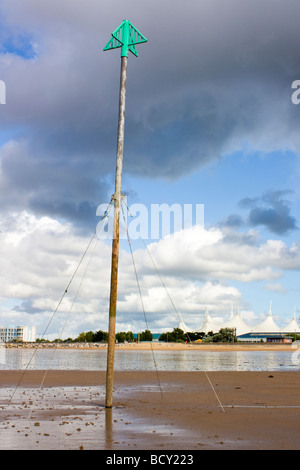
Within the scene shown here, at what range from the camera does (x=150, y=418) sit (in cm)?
1758

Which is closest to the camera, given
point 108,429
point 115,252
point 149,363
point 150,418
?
point 108,429

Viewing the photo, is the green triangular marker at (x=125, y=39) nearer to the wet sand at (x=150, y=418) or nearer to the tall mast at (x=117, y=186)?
the tall mast at (x=117, y=186)

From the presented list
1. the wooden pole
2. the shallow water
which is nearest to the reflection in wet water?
the wooden pole

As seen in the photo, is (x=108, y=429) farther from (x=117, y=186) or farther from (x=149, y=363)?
(x=149, y=363)

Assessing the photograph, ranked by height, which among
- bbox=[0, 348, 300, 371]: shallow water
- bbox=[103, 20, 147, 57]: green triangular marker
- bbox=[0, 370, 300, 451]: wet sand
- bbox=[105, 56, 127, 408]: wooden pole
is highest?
bbox=[103, 20, 147, 57]: green triangular marker

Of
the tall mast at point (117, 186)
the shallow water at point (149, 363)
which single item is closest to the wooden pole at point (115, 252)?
the tall mast at point (117, 186)

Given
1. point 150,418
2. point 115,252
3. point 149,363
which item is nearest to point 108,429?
point 150,418

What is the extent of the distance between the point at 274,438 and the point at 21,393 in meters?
15.7

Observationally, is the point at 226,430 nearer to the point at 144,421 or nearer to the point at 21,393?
the point at 144,421

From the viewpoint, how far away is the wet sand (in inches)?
521

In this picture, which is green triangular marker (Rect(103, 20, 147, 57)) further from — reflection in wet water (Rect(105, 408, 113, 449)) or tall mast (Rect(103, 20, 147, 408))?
reflection in wet water (Rect(105, 408, 113, 449))

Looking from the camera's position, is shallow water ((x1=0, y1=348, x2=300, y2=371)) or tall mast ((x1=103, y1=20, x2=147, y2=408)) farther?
shallow water ((x1=0, y1=348, x2=300, y2=371))

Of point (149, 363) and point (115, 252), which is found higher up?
point (115, 252)

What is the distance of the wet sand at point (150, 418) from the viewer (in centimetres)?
1324
